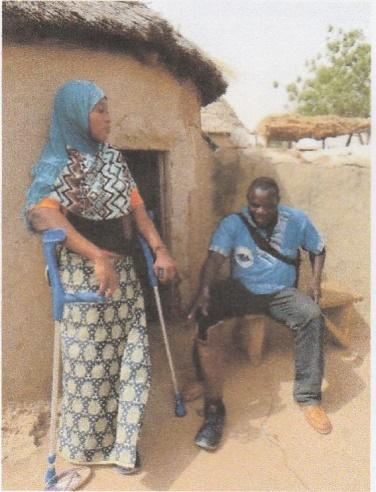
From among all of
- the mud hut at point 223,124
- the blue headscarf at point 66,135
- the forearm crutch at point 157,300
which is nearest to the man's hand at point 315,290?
the forearm crutch at point 157,300

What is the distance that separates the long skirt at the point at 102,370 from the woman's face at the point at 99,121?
0.70 metres

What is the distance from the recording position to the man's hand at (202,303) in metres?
3.29

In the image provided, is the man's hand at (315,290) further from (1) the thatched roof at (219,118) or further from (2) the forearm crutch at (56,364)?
(1) the thatched roof at (219,118)

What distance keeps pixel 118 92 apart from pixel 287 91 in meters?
16.9

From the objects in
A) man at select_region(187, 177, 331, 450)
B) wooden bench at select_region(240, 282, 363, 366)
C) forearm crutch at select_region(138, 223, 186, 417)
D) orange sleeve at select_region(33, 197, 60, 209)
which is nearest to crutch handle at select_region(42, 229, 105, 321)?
orange sleeve at select_region(33, 197, 60, 209)

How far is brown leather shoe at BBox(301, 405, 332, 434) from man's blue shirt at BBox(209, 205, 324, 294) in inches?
34.5

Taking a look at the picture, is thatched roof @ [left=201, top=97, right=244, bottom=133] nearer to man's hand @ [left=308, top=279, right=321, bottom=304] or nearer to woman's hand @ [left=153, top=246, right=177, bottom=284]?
man's hand @ [left=308, top=279, right=321, bottom=304]

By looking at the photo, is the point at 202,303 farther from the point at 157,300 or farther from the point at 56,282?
the point at 56,282

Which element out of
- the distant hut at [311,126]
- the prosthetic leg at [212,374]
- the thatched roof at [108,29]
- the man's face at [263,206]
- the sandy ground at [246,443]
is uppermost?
the distant hut at [311,126]

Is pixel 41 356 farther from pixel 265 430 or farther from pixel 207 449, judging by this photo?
pixel 265 430

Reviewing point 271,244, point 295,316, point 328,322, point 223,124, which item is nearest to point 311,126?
point 223,124

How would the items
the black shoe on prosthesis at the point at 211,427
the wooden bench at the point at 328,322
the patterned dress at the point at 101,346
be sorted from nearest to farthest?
the patterned dress at the point at 101,346
the black shoe on prosthesis at the point at 211,427
the wooden bench at the point at 328,322

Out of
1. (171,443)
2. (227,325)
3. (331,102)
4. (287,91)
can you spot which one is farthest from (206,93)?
(287,91)

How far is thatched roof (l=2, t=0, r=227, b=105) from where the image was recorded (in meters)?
2.99
